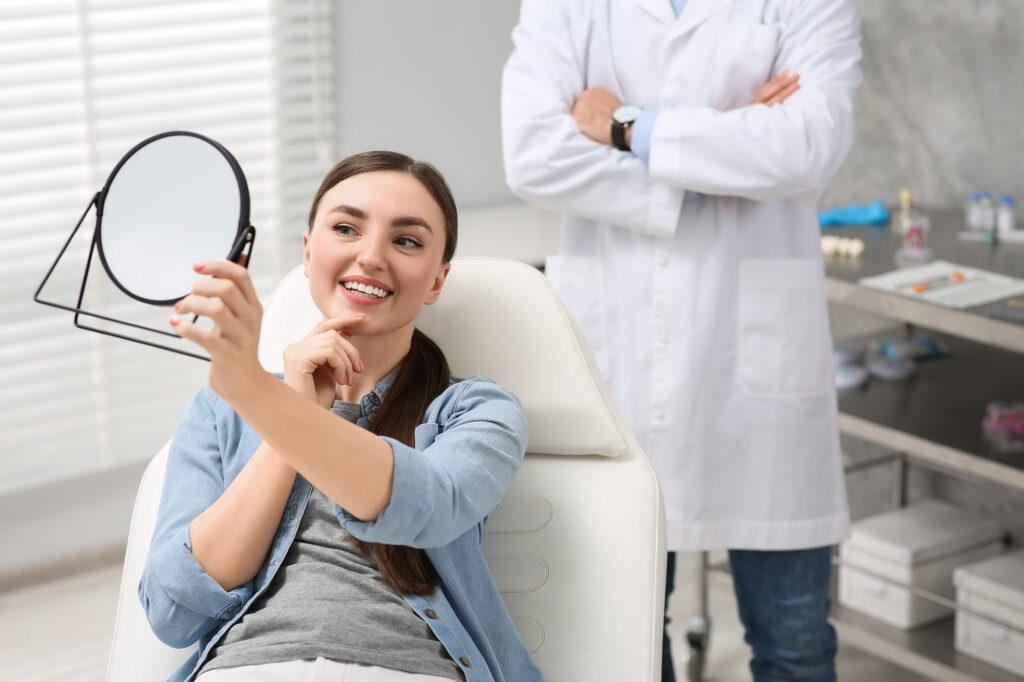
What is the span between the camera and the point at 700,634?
232 centimetres

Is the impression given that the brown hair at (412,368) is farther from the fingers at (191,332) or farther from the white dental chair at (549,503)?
the fingers at (191,332)

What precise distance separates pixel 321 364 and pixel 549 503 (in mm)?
378

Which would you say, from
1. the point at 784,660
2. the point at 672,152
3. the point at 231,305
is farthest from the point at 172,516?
the point at 784,660

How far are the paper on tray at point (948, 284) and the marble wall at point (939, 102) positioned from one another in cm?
41

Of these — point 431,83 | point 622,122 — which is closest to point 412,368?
point 622,122

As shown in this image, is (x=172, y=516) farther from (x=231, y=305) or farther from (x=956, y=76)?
(x=956, y=76)

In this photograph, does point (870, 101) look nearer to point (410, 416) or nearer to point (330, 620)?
point (410, 416)

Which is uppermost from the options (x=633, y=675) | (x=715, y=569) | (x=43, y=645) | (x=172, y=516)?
(x=172, y=516)

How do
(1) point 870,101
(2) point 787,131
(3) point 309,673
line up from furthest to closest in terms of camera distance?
1. (1) point 870,101
2. (2) point 787,131
3. (3) point 309,673

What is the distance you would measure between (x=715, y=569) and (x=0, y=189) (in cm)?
168

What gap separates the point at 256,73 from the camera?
284 cm

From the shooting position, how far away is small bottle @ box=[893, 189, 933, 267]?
2.16m

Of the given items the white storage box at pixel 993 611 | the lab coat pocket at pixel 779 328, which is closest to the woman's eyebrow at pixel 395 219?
the lab coat pocket at pixel 779 328

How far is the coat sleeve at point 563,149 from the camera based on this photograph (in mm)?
1646
